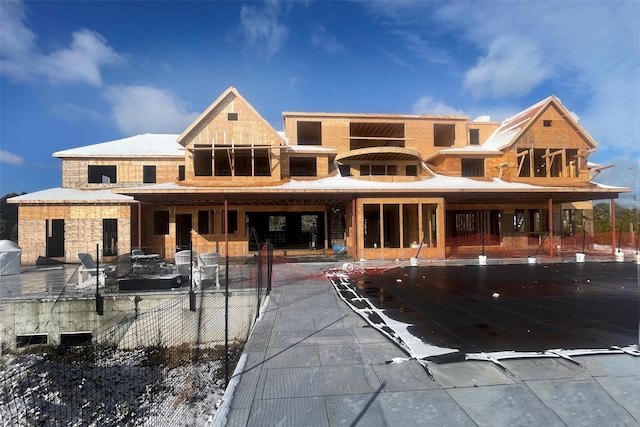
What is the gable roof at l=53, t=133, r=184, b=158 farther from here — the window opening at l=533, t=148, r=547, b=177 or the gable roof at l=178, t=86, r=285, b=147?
the window opening at l=533, t=148, r=547, b=177

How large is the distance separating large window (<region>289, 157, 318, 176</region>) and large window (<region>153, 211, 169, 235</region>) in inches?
304

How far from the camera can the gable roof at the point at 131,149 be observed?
19.5 m

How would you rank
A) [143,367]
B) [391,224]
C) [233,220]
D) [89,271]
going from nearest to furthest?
[143,367], [89,271], [233,220], [391,224]

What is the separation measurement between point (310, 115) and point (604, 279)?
15.9 meters

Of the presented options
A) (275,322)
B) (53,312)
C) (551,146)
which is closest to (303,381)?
(275,322)

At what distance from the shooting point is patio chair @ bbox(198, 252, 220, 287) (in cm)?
955

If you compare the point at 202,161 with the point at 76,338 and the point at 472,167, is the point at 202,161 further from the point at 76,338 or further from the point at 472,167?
the point at 472,167

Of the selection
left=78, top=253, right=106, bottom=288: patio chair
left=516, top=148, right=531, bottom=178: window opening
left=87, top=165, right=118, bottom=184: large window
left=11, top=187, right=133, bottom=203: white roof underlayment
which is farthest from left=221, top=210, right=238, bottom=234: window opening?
left=516, top=148, right=531, bottom=178: window opening

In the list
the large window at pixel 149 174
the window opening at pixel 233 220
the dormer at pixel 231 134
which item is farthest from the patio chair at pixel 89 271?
the large window at pixel 149 174

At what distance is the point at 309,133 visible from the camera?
71.3 feet

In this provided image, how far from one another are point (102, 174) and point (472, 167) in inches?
890

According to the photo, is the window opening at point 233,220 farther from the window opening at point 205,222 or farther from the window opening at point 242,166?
the window opening at point 242,166

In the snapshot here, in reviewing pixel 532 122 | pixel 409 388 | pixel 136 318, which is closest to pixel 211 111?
pixel 136 318

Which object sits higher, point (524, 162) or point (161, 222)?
point (524, 162)
